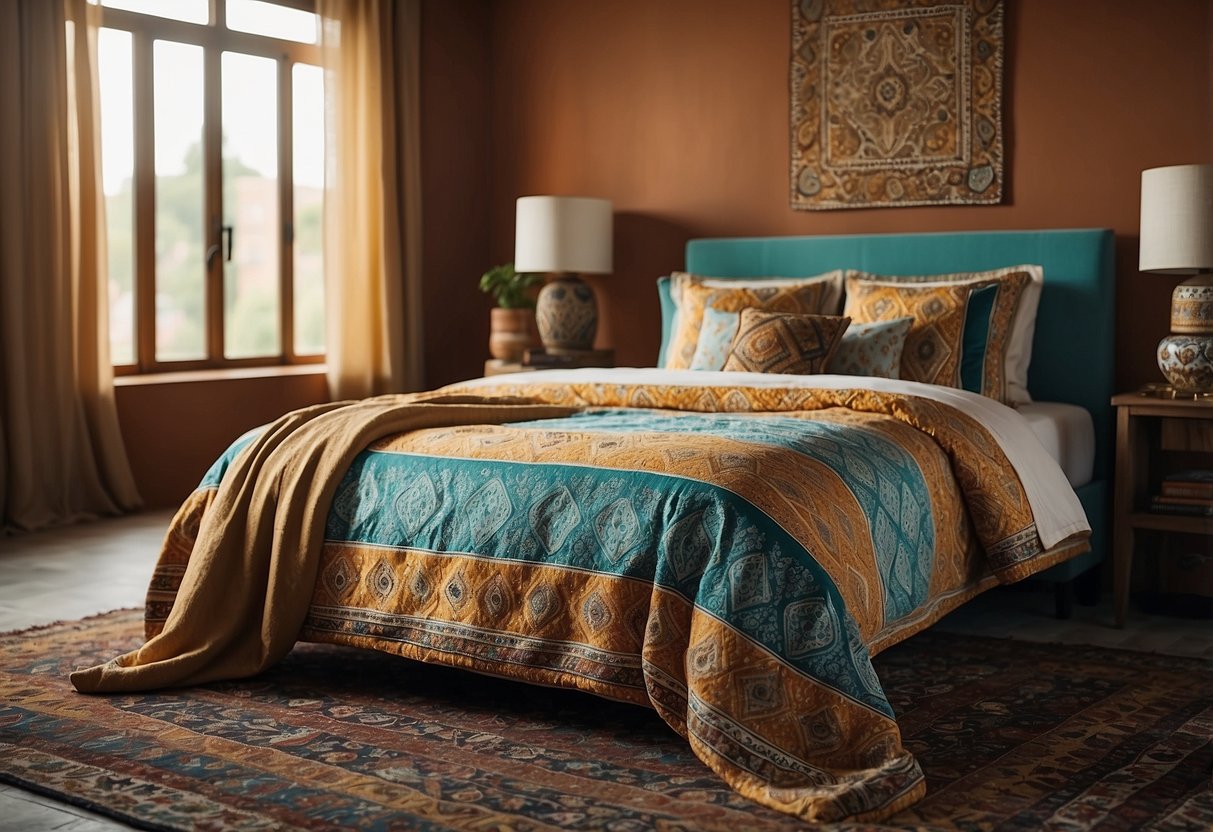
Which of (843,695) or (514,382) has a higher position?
(514,382)

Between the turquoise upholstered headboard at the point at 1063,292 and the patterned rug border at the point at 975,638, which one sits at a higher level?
the turquoise upholstered headboard at the point at 1063,292

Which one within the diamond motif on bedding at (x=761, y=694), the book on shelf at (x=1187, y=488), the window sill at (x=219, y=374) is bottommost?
the diamond motif on bedding at (x=761, y=694)

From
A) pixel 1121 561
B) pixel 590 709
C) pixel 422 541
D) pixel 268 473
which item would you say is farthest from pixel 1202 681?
pixel 268 473

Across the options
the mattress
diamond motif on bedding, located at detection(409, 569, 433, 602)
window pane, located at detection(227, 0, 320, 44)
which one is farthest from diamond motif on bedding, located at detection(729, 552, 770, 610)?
window pane, located at detection(227, 0, 320, 44)

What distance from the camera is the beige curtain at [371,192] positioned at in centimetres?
624

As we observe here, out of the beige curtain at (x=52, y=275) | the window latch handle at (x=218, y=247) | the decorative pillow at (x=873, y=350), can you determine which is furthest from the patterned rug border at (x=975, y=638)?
the window latch handle at (x=218, y=247)

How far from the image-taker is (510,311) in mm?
6113

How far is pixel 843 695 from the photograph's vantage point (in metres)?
2.57

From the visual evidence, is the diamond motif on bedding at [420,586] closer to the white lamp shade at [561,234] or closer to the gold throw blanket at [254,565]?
the gold throw blanket at [254,565]

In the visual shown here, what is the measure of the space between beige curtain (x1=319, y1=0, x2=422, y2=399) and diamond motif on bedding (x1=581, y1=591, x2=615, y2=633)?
3.67 m

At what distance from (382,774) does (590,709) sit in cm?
61

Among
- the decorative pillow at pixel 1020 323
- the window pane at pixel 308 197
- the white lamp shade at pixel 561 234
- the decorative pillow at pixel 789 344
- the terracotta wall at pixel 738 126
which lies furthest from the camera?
the window pane at pixel 308 197

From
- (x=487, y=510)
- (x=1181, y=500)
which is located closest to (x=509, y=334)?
(x=1181, y=500)

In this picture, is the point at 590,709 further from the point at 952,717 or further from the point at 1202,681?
the point at 1202,681
